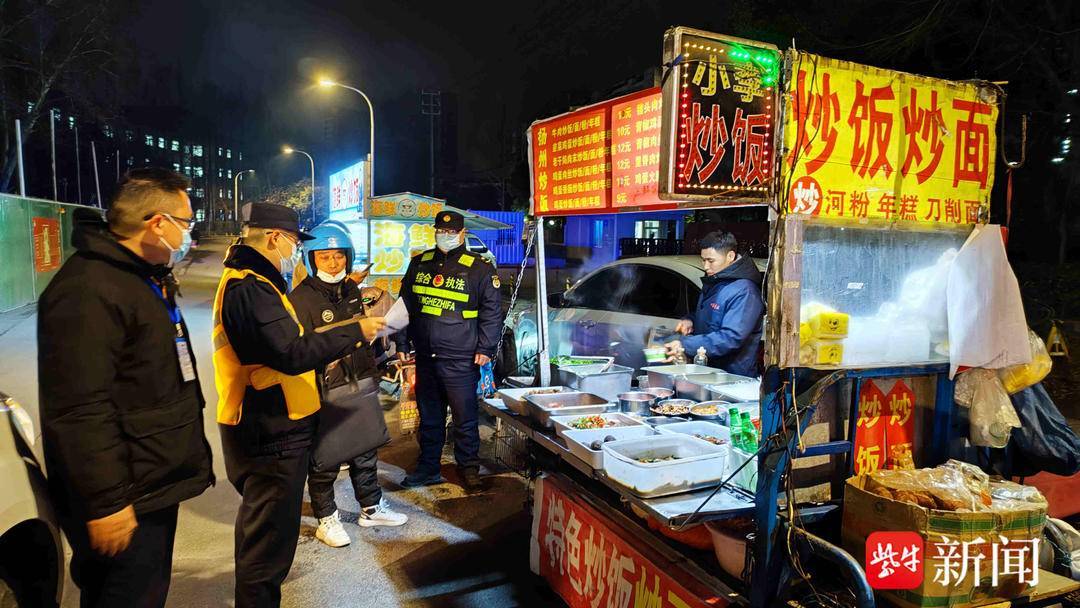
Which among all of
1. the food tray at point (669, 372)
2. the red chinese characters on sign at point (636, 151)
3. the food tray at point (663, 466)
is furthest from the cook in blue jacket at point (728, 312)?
the food tray at point (663, 466)

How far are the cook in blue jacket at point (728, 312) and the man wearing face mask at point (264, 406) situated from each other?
7.37ft

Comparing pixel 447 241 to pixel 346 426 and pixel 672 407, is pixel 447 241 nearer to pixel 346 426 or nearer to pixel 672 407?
pixel 346 426

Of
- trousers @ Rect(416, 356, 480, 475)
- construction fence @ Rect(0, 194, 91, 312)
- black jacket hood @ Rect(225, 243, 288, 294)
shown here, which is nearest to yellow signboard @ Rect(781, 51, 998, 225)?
black jacket hood @ Rect(225, 243, 288, 294)

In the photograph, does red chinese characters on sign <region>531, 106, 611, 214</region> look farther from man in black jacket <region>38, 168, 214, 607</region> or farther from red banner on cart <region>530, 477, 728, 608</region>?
man in black jacket <region>38, 168, 214, 607</region>

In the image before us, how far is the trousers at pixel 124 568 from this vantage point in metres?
2.15

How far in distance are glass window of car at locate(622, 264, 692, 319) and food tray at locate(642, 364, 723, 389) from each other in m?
2.01

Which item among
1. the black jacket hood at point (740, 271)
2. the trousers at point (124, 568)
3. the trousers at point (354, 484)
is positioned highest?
the black jacket hood at point (740, 271)

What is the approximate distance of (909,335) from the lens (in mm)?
2541

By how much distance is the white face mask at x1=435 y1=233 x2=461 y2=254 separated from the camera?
202 inches

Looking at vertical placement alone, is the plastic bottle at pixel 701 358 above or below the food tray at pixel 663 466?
above

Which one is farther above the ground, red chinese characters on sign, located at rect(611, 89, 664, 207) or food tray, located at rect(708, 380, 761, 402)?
red chinese characters on sign, located at rect(611, 89, 664, 207)

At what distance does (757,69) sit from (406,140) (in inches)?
2278

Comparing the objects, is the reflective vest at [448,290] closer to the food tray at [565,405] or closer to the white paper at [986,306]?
the food tray at [565,405]

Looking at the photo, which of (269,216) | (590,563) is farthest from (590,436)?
(269,216)
